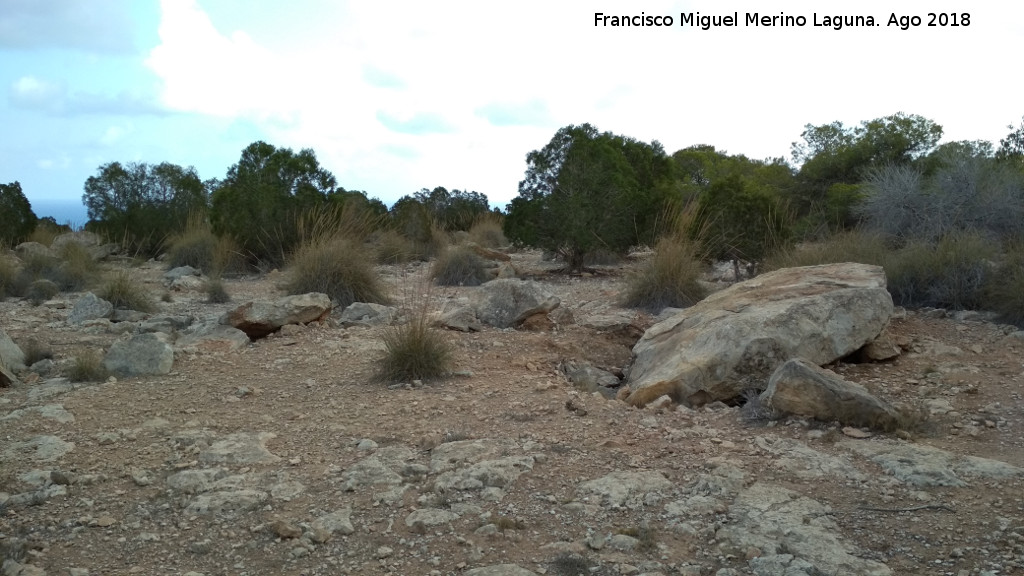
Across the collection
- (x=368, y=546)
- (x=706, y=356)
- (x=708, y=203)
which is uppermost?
(x=708, y=203)

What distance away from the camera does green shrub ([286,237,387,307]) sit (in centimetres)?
966

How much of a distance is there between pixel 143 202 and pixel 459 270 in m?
9.65

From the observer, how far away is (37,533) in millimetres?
3678

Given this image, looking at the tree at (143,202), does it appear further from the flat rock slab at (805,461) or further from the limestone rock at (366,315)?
the flat rock slab at (805,461)

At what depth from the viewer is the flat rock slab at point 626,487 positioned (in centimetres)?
389

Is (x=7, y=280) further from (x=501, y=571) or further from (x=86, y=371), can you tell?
(x=501, y=571)

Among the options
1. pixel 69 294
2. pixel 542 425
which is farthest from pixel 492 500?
pixel 69 294

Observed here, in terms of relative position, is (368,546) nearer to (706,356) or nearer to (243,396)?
(243,396)

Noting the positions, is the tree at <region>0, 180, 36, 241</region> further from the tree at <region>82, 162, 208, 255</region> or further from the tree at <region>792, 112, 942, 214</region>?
the tree at <region>792, 112, 942, 214</region>

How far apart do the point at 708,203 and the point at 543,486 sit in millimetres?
7883

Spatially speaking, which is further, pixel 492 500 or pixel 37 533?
pixel 492 500

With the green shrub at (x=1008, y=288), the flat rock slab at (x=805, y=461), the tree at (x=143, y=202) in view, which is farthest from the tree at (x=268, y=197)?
the flat rock slab at (x=805, y=461)

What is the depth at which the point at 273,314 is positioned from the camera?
7.70 meters

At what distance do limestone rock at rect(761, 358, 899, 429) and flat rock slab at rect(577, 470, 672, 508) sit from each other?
3.84 ft
